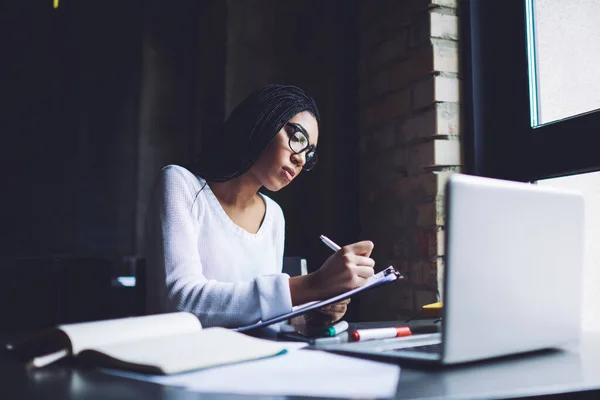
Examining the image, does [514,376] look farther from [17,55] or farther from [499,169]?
[17,55]

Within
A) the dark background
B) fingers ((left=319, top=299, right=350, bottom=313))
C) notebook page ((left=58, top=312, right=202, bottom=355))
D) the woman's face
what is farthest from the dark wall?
notebook page ((left=58, top=312, right=202, bottom=355))

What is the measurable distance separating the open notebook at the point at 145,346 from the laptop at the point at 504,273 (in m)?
0.15

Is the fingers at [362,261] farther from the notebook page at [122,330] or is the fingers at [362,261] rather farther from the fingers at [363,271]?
the notebook page at [122,330]

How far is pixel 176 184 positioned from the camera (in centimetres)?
134

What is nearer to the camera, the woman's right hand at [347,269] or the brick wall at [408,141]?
the woman's right hand at [347,269]

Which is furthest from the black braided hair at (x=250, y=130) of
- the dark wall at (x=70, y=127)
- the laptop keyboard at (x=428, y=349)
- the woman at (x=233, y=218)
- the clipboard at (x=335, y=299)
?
the dark wall at (x=70, y=127)

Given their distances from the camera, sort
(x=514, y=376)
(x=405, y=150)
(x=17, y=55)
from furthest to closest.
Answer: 1. (x=17, y=55)
2. (x=405, y=150)
3. (x=514, y=376)

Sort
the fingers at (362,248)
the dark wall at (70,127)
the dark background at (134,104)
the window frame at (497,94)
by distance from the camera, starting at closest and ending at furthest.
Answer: the fingers at (362,248) → the window frame at (497,94) → the dark background at (134,104) → the dark wall at (70,127)

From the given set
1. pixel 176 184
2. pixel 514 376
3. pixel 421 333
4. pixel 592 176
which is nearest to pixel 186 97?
pixel 176 184

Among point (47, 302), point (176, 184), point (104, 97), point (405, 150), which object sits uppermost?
point (104, 97)

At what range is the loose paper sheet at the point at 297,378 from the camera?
1.71ft

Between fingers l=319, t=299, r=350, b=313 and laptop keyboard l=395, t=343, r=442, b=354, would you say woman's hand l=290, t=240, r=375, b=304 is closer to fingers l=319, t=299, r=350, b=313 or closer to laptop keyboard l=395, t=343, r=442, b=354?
fingers l=319, t=299, r=350, b=313

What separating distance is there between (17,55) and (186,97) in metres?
0.97

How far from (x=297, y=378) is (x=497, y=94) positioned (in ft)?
4.53
